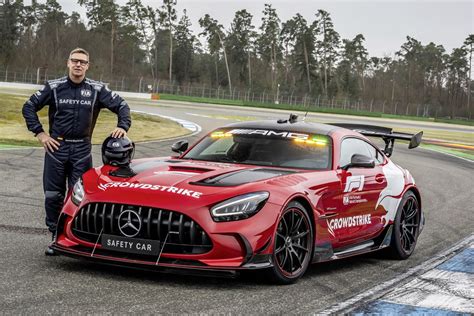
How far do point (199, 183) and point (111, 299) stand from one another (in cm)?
124

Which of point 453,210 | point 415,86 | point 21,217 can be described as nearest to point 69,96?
point 21,217

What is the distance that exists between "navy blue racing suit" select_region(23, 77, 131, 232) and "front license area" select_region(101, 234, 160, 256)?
4.06 feet

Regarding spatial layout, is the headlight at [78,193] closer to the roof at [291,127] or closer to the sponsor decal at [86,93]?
the sponsor decal at [86,93]

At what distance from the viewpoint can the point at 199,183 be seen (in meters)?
5.97

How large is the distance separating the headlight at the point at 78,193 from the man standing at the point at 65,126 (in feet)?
2.06

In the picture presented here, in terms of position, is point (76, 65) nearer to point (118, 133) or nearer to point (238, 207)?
point (118, 133)

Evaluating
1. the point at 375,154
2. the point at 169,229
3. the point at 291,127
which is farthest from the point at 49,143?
the point at 375,154

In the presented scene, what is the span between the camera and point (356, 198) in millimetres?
7102

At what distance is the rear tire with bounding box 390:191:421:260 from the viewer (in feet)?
25.2

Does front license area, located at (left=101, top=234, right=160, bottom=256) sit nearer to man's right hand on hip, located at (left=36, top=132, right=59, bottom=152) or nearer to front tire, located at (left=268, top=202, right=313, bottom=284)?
front tire, located at (left=268, top=202, right=313, bottom=284)

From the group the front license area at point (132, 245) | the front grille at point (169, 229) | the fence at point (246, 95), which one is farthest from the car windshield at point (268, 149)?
the fence at point (246, 95)

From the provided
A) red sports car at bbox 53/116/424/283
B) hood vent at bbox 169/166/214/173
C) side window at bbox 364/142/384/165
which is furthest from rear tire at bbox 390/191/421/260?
hood vent at bbox 169/166/214/173

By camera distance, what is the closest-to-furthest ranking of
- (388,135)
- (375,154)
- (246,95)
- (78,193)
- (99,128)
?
(78,193)
(375,154)
(388,135)
(99,128)
(246,95)

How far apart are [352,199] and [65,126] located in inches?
100
